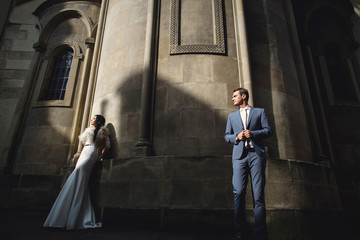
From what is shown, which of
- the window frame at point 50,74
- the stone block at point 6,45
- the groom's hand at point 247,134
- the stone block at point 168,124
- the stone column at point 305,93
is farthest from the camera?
the stone block at point 6,45

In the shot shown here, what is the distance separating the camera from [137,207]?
16.1 ft

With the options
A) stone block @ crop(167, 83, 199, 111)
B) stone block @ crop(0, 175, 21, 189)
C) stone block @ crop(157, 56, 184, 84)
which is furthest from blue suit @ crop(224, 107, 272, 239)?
stone block @ crop(0, 175, 21, 189)

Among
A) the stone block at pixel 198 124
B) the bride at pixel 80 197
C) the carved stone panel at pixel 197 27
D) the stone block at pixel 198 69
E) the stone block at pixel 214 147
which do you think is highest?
the carved stone panel at pixel 197 27

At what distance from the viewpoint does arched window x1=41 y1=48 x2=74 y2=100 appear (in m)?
10.2

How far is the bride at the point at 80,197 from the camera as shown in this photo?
4551 mm

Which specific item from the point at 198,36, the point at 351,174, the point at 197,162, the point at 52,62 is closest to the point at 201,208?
Result: the point at 197,162

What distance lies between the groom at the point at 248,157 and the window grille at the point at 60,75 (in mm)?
8660

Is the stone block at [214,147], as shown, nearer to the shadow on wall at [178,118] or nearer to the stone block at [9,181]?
the shadow on wall at [178,118]

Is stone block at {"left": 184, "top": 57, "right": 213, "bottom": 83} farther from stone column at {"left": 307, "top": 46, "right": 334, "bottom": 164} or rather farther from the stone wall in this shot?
the stone wall

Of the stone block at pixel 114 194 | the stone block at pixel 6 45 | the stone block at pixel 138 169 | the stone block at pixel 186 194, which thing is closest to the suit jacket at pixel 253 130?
the stone block at pixel 186 194

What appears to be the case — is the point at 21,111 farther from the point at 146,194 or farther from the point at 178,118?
the point at 146,194

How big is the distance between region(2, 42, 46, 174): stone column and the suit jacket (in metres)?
9.16

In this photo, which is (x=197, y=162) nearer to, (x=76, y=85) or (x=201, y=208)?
(x=201, y=208)

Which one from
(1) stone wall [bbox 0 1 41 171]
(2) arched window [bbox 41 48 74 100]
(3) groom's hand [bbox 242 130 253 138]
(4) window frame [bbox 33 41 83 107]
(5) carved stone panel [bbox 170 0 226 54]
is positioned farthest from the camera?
(1) stone wall [bbox 0 1 41 171]
